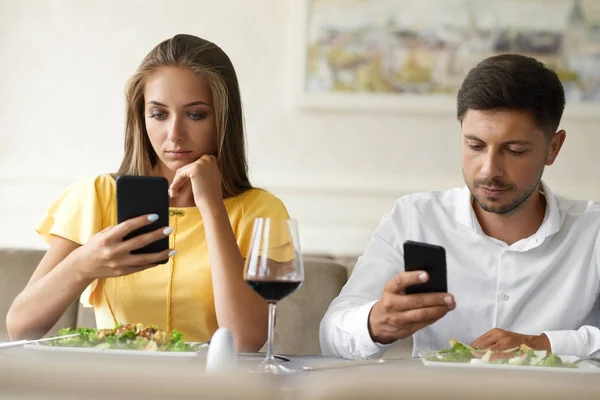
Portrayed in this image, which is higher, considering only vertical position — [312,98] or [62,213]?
[312,98]

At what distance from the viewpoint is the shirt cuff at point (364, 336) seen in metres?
1.45

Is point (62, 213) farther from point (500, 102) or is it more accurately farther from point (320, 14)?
point (320, 14)

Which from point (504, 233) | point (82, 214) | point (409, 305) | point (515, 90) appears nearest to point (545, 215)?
point (504, 233)

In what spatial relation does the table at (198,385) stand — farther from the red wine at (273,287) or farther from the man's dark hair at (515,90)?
the man's dark hair at (515,90)

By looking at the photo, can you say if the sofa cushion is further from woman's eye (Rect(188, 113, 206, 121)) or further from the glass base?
the glass base

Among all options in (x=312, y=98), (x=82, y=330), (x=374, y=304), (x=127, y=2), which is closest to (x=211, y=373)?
(x=82, y=330)

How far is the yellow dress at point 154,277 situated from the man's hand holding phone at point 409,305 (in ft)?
1.63

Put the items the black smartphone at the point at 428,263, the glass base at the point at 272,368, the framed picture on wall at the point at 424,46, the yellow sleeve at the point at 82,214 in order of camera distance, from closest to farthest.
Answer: the glass base at the point at 272,368 < the black smartphone at the point at 428,263 < the yellow sleeve at the point at 82,214 < the framed picture on wall at the point at 424,46

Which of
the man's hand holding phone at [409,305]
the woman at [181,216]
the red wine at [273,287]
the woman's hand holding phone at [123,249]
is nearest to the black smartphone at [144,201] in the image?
the woman's hand holding phone at [123,249]

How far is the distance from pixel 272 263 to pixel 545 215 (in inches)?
35.7

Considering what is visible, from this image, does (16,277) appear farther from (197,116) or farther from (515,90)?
(515,90)

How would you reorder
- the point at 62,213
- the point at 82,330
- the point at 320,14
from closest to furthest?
the point at 82,330, the point at 62,213, the point at 320,14

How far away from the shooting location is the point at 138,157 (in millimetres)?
1846

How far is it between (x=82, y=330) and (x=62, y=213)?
553 millimetres
